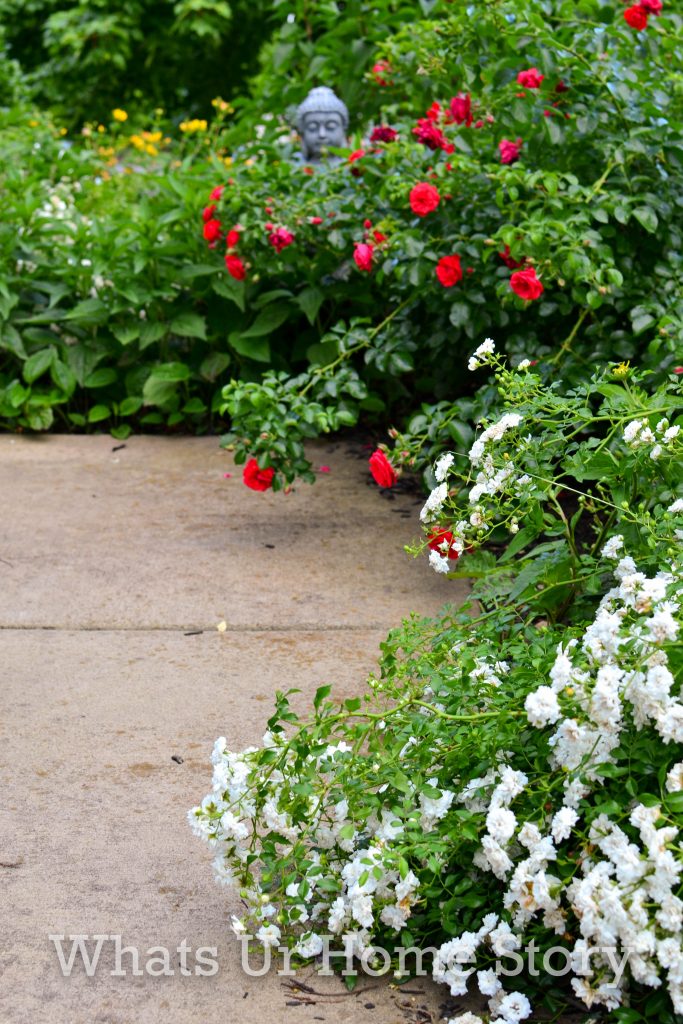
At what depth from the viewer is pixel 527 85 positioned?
376 centimetres

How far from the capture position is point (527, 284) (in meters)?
3.51

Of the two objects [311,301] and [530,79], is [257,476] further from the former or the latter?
[530,79]

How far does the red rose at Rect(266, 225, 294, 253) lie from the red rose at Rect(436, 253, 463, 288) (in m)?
0.78

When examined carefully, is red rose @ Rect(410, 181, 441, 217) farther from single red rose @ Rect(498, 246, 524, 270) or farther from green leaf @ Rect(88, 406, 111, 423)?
green leaf @ Rect(88, 406, 111, 423)

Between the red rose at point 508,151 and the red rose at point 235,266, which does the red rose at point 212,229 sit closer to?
the red rose at point 235,266

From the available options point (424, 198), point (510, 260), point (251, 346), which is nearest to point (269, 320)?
point (251, 346)

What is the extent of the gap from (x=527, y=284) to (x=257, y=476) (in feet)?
3.04

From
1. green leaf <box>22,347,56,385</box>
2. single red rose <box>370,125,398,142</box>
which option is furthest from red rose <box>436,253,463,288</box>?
green leaf <box>22,347,56,385</box>

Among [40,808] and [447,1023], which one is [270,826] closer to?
[447,1023]

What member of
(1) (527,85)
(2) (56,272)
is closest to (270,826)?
(1) (527,85)

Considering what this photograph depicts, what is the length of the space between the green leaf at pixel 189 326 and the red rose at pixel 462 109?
4.05ft

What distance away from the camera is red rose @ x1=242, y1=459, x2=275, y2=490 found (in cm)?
371

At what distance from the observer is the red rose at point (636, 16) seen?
12.1 feet

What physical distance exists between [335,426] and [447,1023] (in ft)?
6.90
